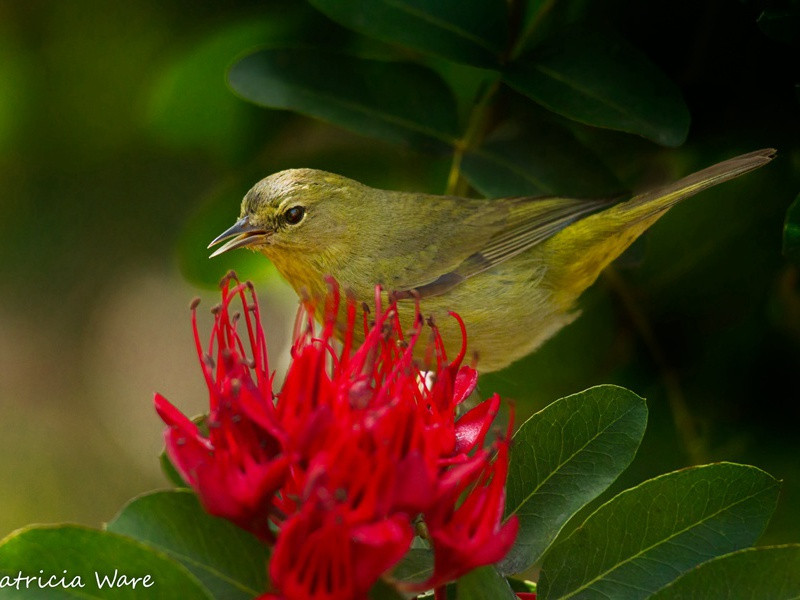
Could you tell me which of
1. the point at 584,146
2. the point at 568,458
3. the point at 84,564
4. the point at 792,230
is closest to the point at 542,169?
the point at 584,146

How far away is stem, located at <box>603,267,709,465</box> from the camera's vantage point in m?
2.59

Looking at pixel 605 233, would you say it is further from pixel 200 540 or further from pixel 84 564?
pixel 84 564

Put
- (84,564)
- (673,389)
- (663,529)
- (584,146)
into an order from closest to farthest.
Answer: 1. (84,564)
2. (663,529)
3. (584,146)
4. (673,389)

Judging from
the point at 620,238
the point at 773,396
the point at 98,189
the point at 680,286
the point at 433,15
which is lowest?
the point at 773,396

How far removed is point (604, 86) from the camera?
7.30 ft

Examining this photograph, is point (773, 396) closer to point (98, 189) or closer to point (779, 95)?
point (779, 95)

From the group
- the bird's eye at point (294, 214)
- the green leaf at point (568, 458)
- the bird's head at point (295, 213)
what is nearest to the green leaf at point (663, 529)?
the green leaf at point (568, 458)

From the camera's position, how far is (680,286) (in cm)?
265

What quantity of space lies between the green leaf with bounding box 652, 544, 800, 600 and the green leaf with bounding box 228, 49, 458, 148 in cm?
143

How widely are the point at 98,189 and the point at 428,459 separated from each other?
2.57 m

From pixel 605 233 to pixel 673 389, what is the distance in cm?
48

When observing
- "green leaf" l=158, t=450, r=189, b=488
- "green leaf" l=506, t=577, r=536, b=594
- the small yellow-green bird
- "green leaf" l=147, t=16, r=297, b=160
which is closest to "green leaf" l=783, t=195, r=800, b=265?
the small yellow-green bird

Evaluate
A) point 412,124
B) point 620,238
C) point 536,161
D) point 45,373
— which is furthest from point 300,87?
point 45,373

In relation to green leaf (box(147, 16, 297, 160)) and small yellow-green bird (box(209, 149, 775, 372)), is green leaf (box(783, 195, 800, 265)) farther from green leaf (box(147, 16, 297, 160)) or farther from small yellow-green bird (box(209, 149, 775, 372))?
green leaf (box(147, 16, 297, 160))
